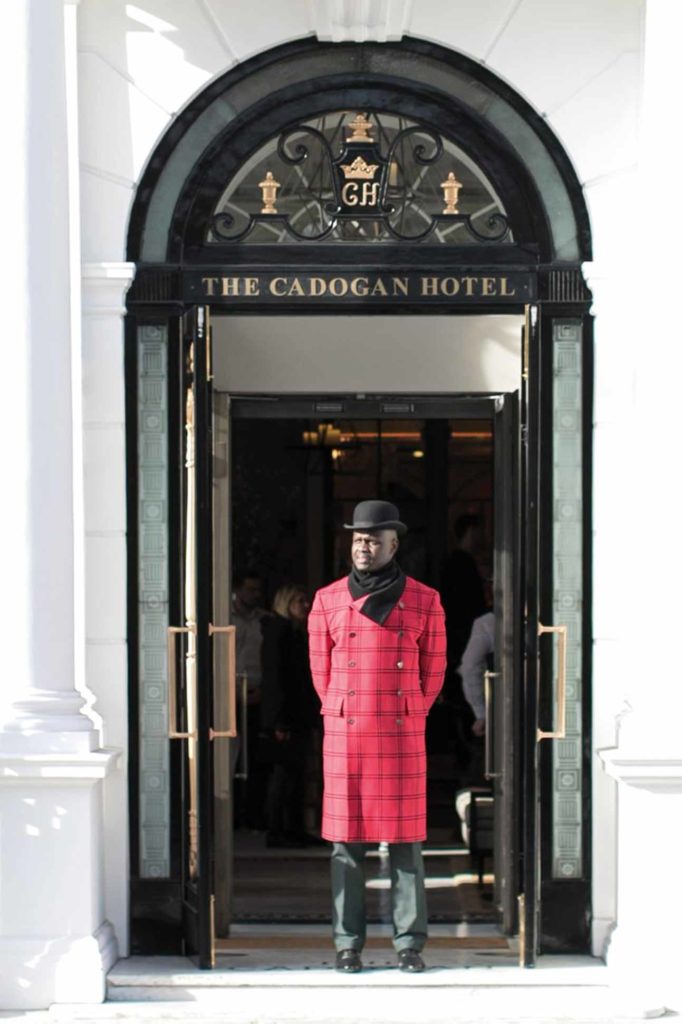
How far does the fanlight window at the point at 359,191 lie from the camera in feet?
26.0

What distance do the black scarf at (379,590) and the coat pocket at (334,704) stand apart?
335mm

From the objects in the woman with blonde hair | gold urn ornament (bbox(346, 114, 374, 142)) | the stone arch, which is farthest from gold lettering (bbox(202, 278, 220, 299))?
the woman with blonde hair

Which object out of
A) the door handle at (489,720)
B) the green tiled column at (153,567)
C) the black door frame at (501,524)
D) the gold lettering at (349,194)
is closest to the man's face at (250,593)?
the black door frame at (501,524)

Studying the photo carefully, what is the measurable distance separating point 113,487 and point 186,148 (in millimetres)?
1428

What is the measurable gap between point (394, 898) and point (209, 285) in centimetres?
258

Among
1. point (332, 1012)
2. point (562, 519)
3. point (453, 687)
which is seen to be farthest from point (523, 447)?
point (453, 687)

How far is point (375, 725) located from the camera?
24.7ft

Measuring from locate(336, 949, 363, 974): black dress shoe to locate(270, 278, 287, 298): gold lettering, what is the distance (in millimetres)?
2642

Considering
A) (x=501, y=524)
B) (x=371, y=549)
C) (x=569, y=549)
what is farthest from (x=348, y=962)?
(x=501, y=524)

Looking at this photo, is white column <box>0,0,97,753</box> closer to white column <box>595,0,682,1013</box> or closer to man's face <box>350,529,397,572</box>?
man's face <box>350,529,397,572</box>

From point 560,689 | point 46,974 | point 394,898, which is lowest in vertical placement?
point 46,974

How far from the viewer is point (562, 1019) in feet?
23.5

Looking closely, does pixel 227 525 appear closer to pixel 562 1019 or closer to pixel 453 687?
pixel 562 1019

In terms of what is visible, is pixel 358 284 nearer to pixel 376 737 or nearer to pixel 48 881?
pixel 376 737
